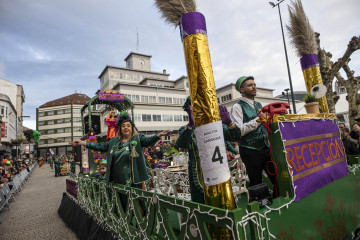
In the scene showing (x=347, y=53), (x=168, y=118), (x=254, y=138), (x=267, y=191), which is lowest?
(x=267, y=191)

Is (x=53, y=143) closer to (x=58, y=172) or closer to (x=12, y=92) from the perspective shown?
(x=12, y=92)

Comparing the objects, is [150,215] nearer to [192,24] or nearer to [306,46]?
[192,24]

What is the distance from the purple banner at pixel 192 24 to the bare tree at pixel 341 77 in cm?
653

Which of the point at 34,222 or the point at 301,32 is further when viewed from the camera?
the point at 34,222

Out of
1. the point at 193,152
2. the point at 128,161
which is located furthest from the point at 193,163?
the point at 128,161

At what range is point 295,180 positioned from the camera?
5.74ft

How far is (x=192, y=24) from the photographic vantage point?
1.90 meters

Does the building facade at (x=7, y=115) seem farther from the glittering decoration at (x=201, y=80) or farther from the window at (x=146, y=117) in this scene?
the glittering decoration at (x=201, y=80)

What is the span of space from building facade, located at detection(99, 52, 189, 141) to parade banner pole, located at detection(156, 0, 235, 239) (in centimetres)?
2805

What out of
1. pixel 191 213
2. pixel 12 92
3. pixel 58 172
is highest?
pixel 12 92

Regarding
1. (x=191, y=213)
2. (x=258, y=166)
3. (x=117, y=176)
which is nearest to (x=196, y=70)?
(x=191, y=213)

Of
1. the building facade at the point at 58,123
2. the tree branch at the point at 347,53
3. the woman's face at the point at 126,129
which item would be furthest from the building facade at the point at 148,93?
the woman's face at the point at 126,129

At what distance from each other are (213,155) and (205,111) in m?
0.39

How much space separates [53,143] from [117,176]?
65298 millimetres
